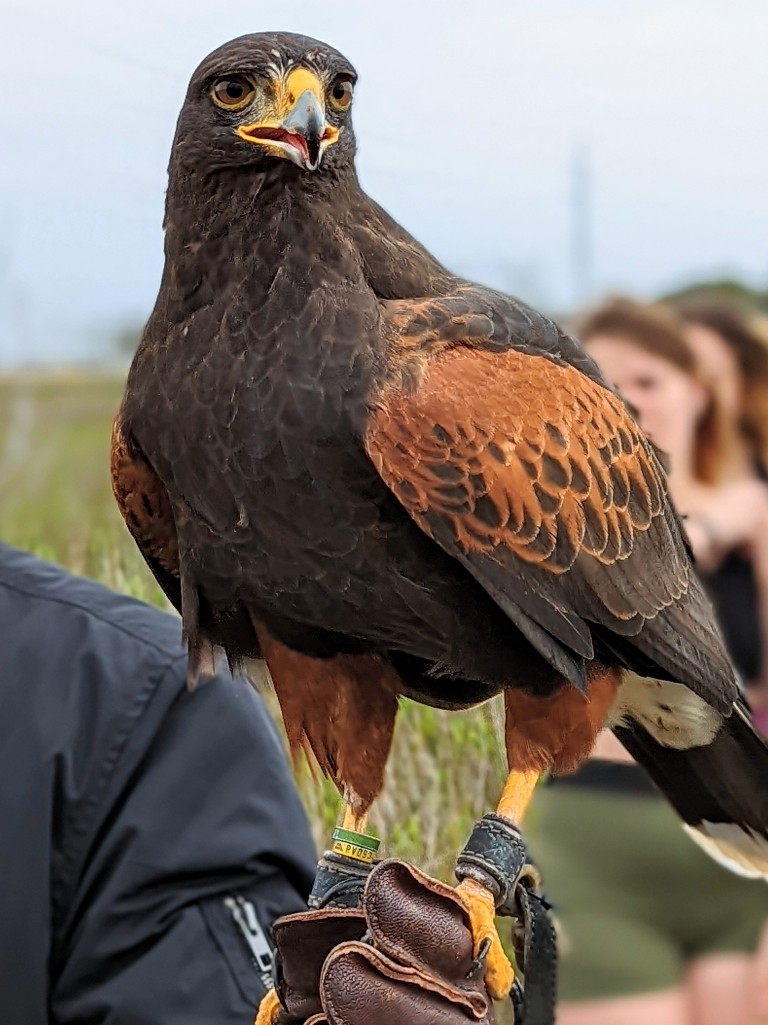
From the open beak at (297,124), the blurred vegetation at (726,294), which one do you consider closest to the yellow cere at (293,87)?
the open beak at (297,124)

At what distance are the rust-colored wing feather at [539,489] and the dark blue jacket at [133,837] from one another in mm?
851

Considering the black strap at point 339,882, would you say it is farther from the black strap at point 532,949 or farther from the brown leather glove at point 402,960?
the black strap at point 532,949

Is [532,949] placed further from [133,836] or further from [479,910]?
[133,836]

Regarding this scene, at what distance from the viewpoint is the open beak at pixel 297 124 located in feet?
4.67

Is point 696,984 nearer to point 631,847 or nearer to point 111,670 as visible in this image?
point 631,847

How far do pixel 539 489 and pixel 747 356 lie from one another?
6.93ft

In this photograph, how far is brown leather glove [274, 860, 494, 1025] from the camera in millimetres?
1577

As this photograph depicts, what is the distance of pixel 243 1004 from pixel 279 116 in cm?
143

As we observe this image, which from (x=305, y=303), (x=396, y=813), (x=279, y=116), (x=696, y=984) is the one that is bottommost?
(x=696, y=984)

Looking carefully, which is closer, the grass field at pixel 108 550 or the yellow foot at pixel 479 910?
the yellow foot at pixel 479 910

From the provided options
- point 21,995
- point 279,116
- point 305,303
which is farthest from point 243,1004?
point 279,116

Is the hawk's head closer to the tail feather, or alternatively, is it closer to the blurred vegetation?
the tail feather

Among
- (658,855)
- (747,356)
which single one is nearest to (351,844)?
(658,855)

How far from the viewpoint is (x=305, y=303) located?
1.48 m
